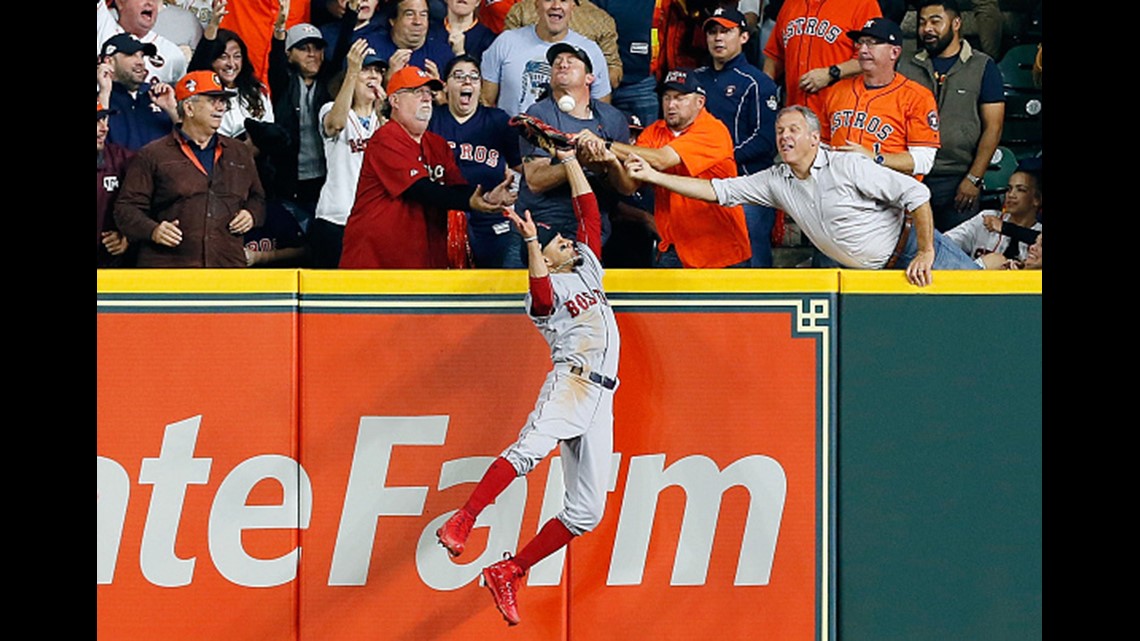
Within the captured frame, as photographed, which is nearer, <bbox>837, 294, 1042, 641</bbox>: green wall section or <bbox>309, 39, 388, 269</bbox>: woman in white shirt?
<bbox>837, 294, 1042, 641</bbox>: green wall section

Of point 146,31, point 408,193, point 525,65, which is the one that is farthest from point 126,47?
point 525,65

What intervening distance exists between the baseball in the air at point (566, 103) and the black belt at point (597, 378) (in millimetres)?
1267

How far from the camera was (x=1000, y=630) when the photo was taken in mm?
6059

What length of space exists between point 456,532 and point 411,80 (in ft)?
7.18

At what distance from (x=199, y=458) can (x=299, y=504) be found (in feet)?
1.66

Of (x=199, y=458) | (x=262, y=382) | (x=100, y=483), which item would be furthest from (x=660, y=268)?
(x=100, y=483)

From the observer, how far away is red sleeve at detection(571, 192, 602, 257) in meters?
5.94

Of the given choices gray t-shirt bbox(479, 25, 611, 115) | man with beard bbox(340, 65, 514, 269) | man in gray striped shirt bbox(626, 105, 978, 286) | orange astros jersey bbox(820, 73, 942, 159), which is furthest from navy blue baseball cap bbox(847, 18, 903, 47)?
man with beard bbox(340, 65, 514, 269)

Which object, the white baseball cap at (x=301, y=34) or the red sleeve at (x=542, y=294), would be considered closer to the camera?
the red sleeve at (x=542, y=294)

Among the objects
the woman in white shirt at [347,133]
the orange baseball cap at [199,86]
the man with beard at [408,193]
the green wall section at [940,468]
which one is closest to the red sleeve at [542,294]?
the man with beard at [408,193]

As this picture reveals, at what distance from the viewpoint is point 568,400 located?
18.8ft

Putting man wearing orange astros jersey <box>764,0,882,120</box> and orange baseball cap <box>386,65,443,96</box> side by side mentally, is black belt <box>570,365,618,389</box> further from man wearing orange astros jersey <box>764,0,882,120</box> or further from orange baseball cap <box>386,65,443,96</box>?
man wearing orange astros jersey <box>764,0,882,120</box>

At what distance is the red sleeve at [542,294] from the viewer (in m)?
5.68

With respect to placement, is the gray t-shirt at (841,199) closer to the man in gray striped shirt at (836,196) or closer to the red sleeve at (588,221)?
the man in gray striped shirt at (836,196)
